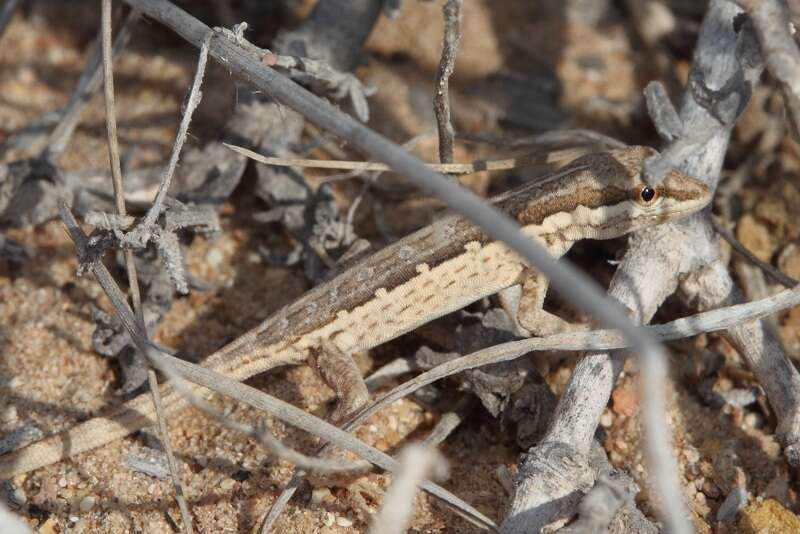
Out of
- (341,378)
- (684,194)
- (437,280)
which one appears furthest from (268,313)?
(684,194)

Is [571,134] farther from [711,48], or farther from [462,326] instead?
[462,326]

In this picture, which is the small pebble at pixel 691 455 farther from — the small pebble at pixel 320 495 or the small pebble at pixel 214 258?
the small pebble at pixel 214 258

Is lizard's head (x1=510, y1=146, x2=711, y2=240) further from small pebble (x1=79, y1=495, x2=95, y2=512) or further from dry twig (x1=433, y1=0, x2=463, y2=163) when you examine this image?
small pebble (x1=79, y1=495, x2=95, y2=512)

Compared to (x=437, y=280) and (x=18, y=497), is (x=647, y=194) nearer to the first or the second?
(x=437, y=280)

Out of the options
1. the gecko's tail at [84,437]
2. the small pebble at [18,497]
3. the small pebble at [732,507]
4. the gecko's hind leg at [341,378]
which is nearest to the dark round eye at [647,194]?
the small pebble at [732,507]

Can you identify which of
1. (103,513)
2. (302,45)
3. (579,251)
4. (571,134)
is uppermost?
(302,45)

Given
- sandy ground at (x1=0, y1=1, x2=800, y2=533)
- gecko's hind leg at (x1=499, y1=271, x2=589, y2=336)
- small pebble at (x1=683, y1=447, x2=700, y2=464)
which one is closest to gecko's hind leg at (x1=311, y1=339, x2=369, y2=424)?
sandy ground at (x1=0, y1=1, x2=800, y2=533)

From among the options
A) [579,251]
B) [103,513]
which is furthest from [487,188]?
[103,513]
